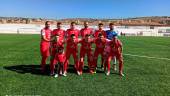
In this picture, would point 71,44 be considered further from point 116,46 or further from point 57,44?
point 116,46

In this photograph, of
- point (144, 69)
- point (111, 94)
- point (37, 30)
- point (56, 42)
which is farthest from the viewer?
point (37, 30)

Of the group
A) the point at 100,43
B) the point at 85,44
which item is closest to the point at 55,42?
the point at 85,44

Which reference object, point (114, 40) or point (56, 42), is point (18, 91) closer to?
point (56, 42)

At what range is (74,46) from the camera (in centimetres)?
1435

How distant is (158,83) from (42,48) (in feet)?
14.9

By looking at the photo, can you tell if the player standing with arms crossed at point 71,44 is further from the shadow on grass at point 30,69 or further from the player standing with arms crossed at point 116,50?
the player standing with arms crossed at point 116,50

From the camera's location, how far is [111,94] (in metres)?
10.8

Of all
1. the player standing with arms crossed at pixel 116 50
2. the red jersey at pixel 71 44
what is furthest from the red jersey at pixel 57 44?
the player standing with arms crossed at pixel 116 50

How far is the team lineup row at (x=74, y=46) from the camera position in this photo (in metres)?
14.2

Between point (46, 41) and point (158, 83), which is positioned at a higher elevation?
point (46, 41)

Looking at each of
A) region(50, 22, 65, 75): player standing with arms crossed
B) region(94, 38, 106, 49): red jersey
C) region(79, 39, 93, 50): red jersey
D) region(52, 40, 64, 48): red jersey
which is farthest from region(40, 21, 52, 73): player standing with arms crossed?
region(94, 38, 106, 49): red jersey

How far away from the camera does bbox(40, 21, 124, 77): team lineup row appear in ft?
46.5

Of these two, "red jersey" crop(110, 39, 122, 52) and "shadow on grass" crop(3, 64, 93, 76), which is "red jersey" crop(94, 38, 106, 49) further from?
"shadow on grass" crop(3, 64, 93, 76)

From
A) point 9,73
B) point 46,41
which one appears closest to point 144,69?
point 46,41
